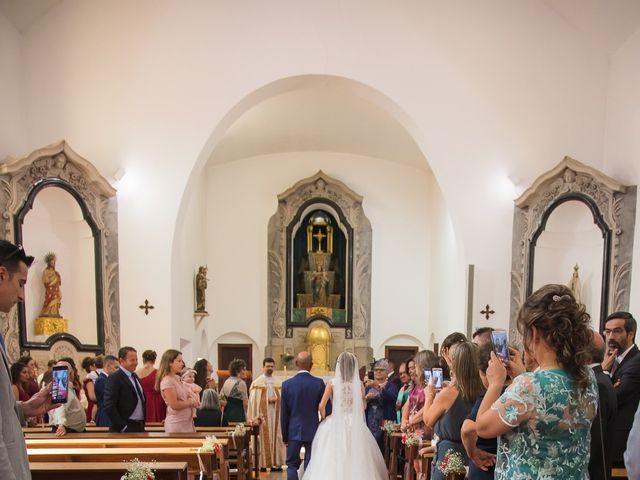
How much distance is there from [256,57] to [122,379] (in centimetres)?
540

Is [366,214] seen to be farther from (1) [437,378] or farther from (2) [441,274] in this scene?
(1) [437,378]

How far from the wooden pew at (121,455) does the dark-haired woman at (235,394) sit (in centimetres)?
235

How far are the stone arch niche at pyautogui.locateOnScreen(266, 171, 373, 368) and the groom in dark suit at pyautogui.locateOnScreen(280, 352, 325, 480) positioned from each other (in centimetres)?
890

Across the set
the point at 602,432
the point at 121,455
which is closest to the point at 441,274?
the point at 121,455

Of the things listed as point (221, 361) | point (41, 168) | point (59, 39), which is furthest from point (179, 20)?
point (221, 361)

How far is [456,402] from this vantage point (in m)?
3.56

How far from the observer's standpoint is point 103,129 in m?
8.50

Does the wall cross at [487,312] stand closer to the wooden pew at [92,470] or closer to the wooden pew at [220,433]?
the wooden pew at [220,433]

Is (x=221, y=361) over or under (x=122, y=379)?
under

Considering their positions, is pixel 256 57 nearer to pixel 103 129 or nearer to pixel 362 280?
pixel 103 129

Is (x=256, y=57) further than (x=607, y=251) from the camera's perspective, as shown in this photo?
Yes

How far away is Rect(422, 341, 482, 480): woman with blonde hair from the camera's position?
342 cm

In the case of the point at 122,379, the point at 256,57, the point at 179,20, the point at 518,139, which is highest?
the point at 179,20

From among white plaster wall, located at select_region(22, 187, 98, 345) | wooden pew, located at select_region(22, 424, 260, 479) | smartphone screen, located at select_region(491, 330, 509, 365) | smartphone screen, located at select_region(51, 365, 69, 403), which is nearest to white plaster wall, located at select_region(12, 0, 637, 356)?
white plaster wall, located at select_region(22, 187, 98, 345)
